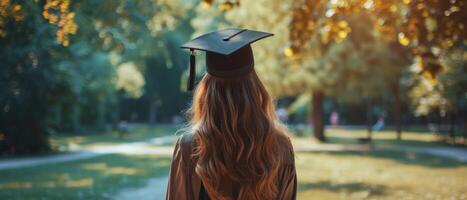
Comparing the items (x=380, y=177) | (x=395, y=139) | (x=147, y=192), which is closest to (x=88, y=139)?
(x=395, y=139)

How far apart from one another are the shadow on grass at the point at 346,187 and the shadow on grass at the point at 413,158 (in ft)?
17.2

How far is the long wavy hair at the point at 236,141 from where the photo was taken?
2641 millimetres

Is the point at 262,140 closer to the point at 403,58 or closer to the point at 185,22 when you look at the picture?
the point at 403,58

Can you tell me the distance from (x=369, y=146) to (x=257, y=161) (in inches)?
885

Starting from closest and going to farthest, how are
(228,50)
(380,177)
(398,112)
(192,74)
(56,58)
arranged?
1. (228,50)
2. (192,74)
3. (380,177)
4. (56,58)
5. (398,112)

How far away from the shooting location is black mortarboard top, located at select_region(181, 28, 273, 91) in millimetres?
2774

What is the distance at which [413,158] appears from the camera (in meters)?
19.2

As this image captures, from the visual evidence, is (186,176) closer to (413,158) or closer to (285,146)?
(285,146)

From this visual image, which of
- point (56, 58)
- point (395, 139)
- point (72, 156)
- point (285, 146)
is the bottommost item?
point (395, 139)

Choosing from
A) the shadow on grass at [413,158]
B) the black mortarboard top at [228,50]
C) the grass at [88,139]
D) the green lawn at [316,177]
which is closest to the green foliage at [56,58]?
the grass at [88,139]

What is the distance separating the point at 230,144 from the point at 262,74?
892 inches

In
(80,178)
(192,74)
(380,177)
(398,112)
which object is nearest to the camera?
(192,74)

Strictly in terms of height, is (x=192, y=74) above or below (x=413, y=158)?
above

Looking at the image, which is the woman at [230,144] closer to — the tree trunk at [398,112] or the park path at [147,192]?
the park path at [147,192]
